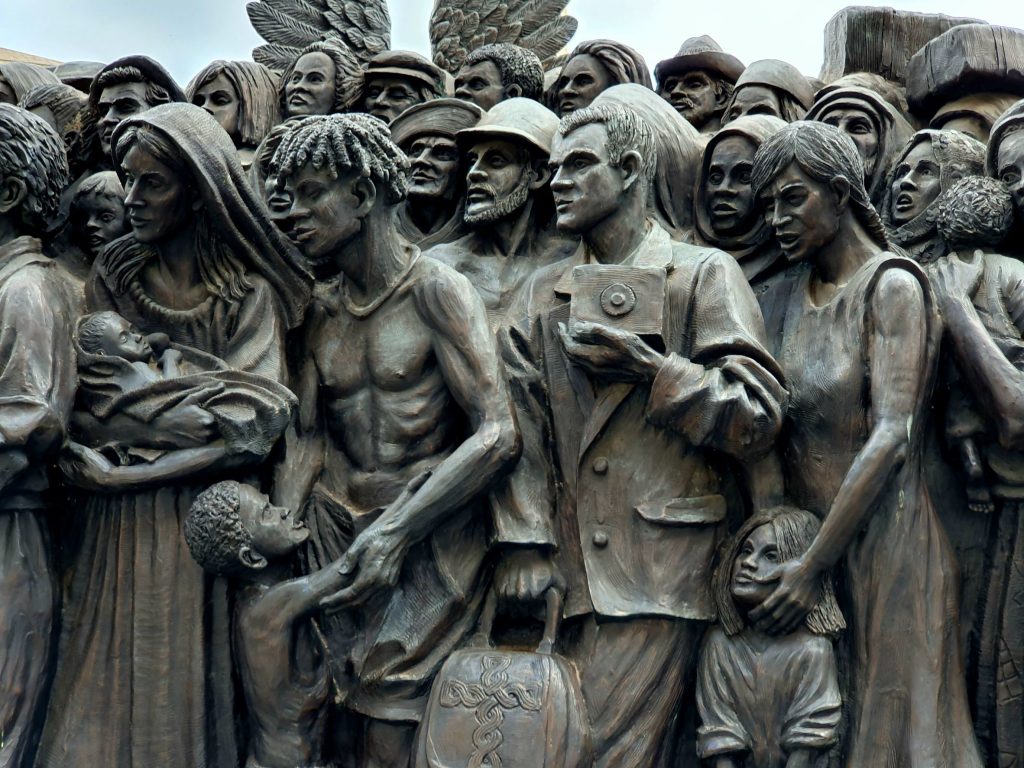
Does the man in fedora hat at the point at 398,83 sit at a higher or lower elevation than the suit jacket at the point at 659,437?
higher

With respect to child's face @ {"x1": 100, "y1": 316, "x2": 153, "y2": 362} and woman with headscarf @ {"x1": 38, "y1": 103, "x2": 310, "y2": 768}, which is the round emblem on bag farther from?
child's face @ {"x1": 100, "y1": 316, "x2": 153, "y2": 362}

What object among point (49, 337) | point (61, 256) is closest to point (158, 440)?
point (49, 337)

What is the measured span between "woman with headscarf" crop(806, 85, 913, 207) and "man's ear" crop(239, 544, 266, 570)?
3312 mm

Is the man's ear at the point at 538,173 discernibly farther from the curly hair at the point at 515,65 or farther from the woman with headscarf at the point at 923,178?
the woman with headscarf at the point at 923,178

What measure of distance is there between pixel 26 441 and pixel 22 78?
315 cm

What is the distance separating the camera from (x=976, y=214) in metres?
8.91

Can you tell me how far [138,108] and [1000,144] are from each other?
4.04 metres

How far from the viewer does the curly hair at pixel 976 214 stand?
8914mm

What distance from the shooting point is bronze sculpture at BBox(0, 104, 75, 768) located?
27.9 ft

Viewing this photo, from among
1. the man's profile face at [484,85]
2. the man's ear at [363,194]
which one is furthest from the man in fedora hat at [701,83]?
the man's ear at [363,194]

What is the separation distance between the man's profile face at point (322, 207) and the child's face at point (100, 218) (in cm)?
114

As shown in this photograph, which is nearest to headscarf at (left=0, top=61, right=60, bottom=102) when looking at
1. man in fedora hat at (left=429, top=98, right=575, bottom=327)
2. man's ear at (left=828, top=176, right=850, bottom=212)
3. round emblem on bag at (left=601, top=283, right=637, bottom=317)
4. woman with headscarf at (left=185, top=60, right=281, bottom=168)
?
woman with headscarf at (left=185, top=60, right=281, bottom=168)

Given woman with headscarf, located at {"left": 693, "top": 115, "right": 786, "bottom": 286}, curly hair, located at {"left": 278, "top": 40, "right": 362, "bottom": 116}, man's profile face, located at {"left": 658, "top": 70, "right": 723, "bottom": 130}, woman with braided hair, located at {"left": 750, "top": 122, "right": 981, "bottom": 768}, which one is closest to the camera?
woman with braided hair, located at {"left": 750, "top": 122, "right": 981, "bottom": 768}

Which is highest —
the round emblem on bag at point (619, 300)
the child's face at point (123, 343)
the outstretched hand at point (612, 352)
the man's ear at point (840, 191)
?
the man's ear at point (840, 191)
